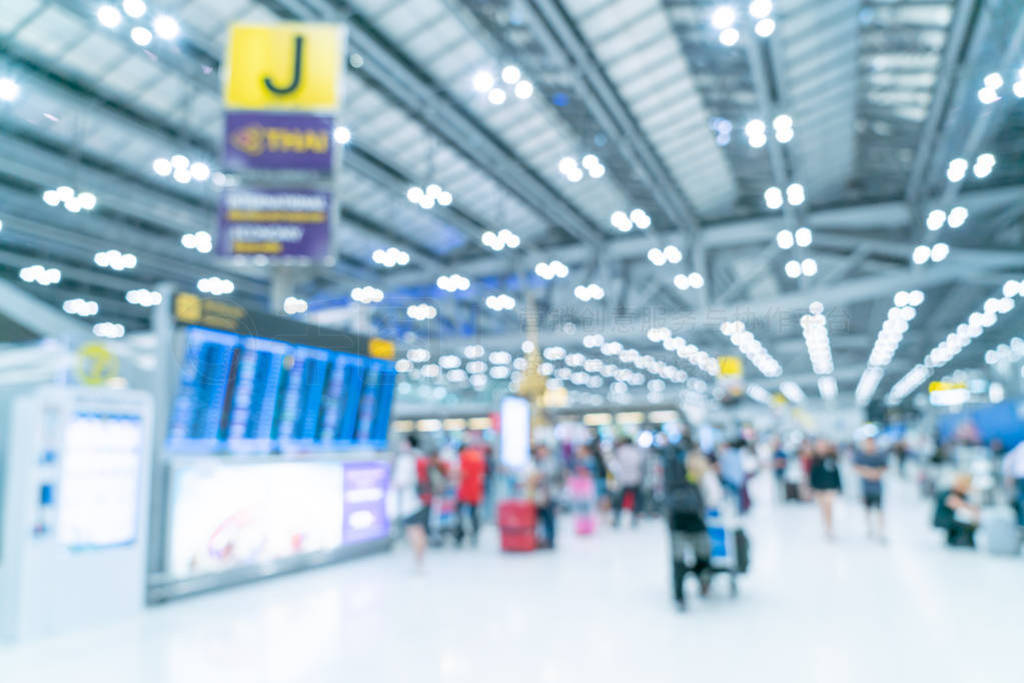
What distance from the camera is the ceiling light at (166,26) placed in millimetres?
8617

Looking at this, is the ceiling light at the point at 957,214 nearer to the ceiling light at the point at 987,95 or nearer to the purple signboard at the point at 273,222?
the ceiling light at the point at 987,95

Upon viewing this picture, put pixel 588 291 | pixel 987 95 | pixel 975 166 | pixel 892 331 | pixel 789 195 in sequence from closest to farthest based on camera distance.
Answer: pixel 987 95 < pixel 975 166 < pixel 789 195 < pixel 588 291 < pixel 892 331

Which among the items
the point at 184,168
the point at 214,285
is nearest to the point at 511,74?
the point at 184,168

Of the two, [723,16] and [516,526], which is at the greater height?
[723,16]

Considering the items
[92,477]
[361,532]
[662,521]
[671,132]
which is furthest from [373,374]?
[671,132]

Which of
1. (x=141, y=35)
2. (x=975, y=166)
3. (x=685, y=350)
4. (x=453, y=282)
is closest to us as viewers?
(x=141, y=35)

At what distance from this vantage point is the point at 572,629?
5500 millimetres

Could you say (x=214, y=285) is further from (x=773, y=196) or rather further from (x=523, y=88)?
(x=773, y=196)

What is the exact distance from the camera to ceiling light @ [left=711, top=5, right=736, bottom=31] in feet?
29.4

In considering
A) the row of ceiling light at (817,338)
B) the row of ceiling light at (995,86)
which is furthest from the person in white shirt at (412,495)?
the row of ceiling light at (817,338)

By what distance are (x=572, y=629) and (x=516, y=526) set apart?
4629 mm

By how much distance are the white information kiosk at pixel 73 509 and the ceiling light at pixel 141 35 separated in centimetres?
558

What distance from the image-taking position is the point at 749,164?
1675 centimetres

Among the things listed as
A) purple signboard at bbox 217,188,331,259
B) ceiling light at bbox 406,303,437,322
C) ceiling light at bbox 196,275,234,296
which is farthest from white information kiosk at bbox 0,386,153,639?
ceiling light at bbox 406,303,437,322
